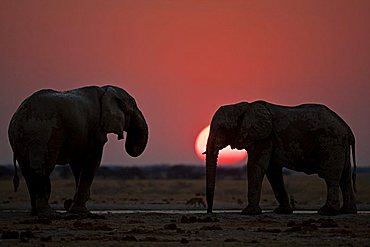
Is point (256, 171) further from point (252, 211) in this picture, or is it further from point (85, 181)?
point (85, 181)

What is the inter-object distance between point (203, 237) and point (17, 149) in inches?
358

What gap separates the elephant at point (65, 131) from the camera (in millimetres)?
33250

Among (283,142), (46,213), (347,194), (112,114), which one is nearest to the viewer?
(46,213)

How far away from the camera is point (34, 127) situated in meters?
33.1

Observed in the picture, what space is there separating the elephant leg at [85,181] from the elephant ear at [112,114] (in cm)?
96

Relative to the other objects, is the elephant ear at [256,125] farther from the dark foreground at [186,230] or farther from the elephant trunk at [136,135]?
the elephant trunk at [136,135]

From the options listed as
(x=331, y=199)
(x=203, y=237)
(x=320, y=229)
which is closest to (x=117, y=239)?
(x=203, y=237)

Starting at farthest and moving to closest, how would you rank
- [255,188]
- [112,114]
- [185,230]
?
[255,188] < [112,114] < [185,230]

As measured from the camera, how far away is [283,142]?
1474 inches

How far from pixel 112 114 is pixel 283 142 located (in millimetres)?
6711

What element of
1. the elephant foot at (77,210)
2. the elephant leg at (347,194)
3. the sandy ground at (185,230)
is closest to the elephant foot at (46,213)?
the sandy ground at (185,230)

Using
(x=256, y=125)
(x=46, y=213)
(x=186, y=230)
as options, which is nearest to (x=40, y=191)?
(x=46, y=213)

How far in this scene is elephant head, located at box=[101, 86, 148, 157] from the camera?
36500 millimetres

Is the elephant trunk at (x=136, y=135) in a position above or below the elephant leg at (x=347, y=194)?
above
